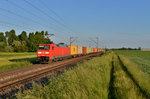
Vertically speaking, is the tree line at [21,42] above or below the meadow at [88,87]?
above

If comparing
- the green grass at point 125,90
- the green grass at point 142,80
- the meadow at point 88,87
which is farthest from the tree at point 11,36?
the green grass at point 125,90

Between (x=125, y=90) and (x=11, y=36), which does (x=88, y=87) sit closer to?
(x=125, y=90)

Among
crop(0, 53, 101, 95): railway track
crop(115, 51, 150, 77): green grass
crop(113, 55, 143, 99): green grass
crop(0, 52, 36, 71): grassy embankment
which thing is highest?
crop(113, 55, 143, 99): green grass

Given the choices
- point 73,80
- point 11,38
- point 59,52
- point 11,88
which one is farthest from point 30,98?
point 11,38

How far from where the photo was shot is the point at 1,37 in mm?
72812

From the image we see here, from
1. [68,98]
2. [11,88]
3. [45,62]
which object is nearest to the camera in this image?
[68,98]

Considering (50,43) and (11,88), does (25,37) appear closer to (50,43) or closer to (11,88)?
(50,43)

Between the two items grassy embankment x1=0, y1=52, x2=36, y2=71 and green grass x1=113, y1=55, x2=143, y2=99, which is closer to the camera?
green grass x1=113, y1=55, x2=143, y2=99

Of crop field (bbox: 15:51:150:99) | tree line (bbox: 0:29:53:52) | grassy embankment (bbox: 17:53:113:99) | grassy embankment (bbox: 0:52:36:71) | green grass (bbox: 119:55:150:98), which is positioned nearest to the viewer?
grassy embankment (bbox: 17:53:113:99)

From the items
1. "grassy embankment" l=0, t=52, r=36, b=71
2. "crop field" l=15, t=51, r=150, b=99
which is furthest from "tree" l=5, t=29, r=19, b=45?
"crop field" l=15, t=51, r=150, b=99

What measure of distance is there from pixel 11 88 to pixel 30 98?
4350 millimetres

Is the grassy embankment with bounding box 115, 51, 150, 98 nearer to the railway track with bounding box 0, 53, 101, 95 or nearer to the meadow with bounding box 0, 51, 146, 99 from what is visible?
the meadow with bounding box 0, 51, 146, 99

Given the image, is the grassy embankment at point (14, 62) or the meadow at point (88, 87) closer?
the meadow at point (88, 87)

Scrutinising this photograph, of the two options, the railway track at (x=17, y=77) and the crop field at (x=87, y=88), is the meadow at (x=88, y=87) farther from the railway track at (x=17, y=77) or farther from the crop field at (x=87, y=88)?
the railway track at (x=17, y=77)
